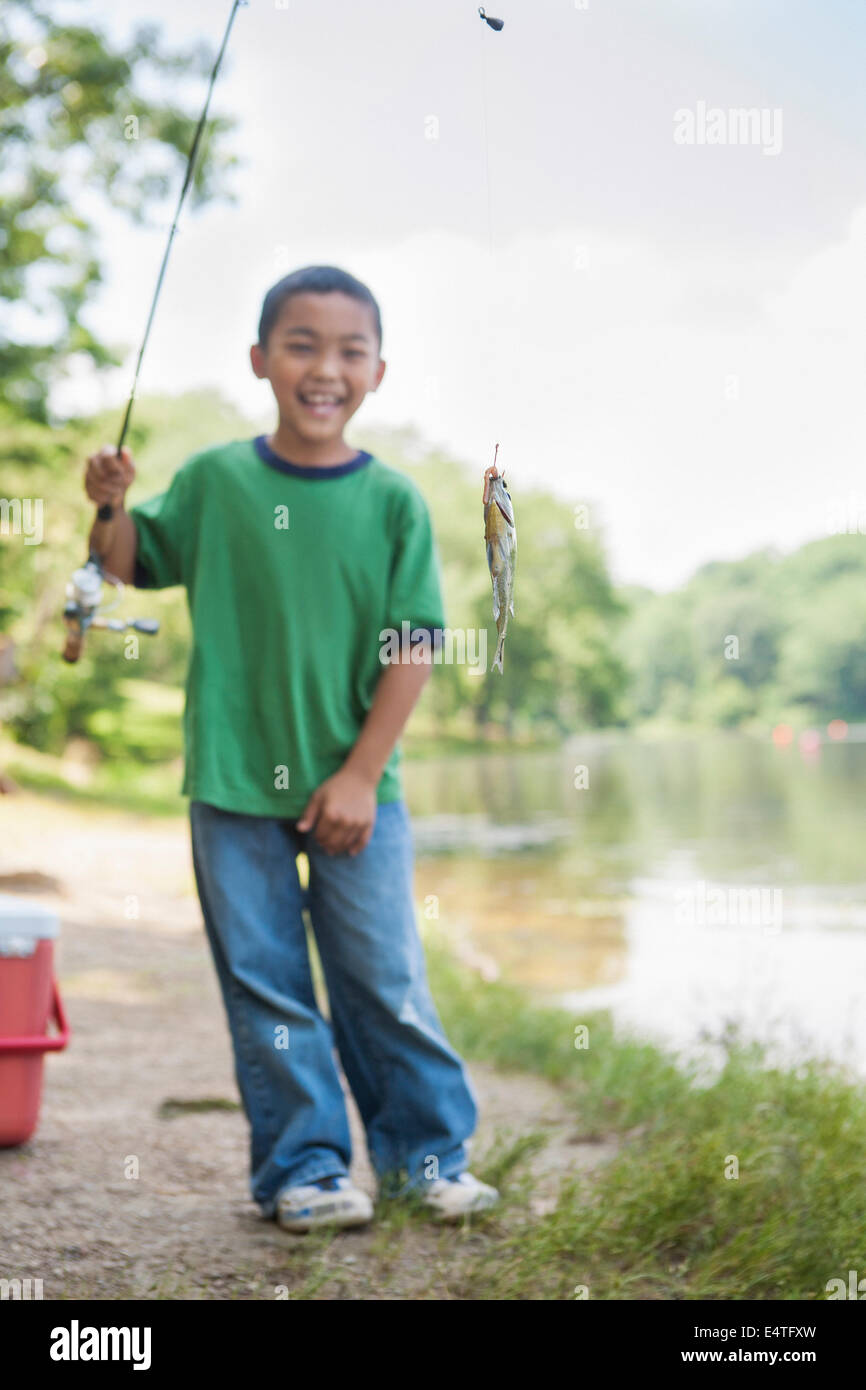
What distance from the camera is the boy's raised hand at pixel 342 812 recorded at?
2645 millimetres

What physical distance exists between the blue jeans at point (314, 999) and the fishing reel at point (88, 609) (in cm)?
38

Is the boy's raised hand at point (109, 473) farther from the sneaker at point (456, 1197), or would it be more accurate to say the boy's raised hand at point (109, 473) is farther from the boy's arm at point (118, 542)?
the sneaker at point (456, 1197)

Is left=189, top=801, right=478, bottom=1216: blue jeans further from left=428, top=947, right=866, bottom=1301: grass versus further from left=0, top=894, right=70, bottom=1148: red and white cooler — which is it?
left=0, top=894, right=70, bottom=1148: red and white cooler

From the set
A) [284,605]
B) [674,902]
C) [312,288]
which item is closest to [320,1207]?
[284,605]

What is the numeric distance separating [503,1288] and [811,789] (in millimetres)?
18946

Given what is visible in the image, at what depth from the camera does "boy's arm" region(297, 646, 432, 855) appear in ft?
8.70

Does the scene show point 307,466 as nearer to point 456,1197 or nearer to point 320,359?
point 320,359

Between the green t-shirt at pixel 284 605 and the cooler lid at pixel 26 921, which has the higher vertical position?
the green t-shirt at pixel 284 605

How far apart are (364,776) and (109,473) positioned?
28.7 inches

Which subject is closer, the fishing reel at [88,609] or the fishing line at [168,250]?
the fishing line at [168,250]

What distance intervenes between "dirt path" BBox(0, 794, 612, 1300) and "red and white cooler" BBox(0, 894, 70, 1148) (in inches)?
4.9

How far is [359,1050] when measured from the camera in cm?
283

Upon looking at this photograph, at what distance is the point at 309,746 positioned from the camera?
2719mm

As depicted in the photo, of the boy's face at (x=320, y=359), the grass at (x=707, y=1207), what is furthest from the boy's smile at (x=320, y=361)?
the grass at (x=707, y=1207)
